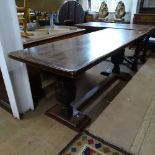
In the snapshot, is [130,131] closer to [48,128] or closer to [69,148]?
[69,148]

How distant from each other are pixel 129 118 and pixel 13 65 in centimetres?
114

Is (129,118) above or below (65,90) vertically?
below

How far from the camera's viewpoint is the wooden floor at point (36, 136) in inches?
47.9

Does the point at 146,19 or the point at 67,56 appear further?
the point at 146,19

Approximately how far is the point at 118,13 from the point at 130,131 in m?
3.45

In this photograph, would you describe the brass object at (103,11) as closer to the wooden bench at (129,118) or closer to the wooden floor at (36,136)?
the wooden bench at (129,118)

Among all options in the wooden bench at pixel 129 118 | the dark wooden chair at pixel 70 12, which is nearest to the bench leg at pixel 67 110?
the wooden bench at pixel 129 118

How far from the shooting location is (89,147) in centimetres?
123

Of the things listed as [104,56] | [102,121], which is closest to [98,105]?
[102,121]

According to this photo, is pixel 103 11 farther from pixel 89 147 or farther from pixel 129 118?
pixel 89 147

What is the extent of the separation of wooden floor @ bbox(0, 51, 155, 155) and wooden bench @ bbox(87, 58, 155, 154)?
6 cm

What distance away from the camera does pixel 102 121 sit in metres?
1.48

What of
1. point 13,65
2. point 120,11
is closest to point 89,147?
point 13,65

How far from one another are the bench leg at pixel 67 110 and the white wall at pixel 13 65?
0.92 ft
